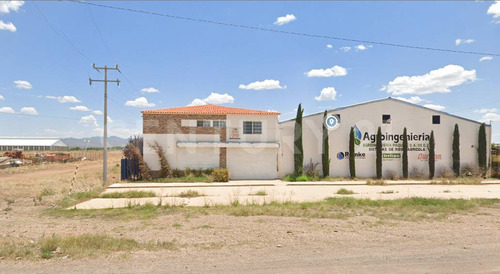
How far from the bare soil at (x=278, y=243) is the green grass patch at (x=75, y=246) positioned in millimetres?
203

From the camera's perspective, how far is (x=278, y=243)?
6.46 metres

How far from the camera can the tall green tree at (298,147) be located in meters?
23.2

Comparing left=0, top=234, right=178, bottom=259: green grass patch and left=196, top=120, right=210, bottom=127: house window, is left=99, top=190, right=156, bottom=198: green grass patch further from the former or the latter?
left=196, top=120, right=210, bottom=127: house window

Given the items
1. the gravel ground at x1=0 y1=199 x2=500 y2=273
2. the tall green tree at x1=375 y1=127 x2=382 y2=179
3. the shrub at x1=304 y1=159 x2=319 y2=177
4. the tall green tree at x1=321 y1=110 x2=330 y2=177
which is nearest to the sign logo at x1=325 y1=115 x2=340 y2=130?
the tall green tree at x1=321 y1=110 x2=330 y2=177

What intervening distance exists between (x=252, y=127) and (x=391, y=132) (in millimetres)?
11468

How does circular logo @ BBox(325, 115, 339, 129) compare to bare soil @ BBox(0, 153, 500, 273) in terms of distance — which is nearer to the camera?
bare soil @ BBox(0, 153, 500, 273)

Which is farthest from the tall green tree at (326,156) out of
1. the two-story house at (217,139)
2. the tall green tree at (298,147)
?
the two-story house at (217,139)

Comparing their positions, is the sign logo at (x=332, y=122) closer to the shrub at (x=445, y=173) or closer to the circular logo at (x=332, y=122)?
Result: the circular logo at (x=332, y=122)

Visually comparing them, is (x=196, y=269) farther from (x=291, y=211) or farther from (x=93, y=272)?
(x=291, y=211)

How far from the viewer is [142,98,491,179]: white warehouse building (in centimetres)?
2245

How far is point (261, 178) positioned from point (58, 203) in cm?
1418

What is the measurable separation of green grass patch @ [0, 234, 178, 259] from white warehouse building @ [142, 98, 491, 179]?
15777mm

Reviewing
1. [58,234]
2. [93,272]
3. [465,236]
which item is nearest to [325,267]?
[93,272]

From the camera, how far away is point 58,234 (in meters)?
7.10
